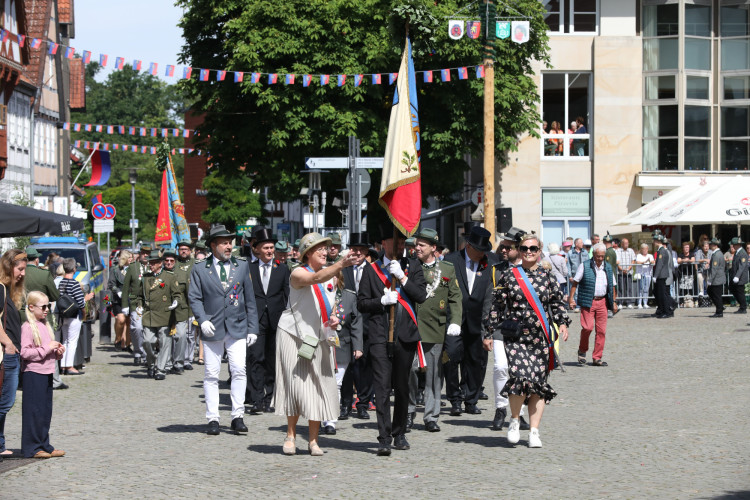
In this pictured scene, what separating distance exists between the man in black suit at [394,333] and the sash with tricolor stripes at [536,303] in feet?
2.86

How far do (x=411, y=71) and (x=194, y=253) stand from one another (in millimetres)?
8837

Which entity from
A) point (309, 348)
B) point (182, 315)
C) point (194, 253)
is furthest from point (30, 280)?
point (309, 348)

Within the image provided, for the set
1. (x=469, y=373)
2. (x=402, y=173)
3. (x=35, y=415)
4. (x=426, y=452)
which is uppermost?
(x=402, y=173)

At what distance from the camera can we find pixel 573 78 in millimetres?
39938

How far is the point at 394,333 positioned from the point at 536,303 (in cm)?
130

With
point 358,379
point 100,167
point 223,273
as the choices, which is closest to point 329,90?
point 358,379

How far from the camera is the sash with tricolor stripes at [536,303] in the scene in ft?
34.2

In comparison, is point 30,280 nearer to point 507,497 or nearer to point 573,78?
point 507,497

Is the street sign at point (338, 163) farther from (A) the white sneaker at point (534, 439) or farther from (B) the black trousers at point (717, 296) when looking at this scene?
(A) the white sneaker at point (534, 439)

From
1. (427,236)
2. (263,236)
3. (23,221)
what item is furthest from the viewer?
(23,221)

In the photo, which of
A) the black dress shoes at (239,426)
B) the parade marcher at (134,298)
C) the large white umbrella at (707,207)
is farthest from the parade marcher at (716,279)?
the black dress shoes at (239,426)

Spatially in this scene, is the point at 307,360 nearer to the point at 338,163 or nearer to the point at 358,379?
the point at 358,379

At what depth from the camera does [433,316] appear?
11.7 m

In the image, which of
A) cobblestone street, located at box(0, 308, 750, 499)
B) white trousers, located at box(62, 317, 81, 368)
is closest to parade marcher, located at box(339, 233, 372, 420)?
cobblestone street, located at box(0, 308, 750, 499)
